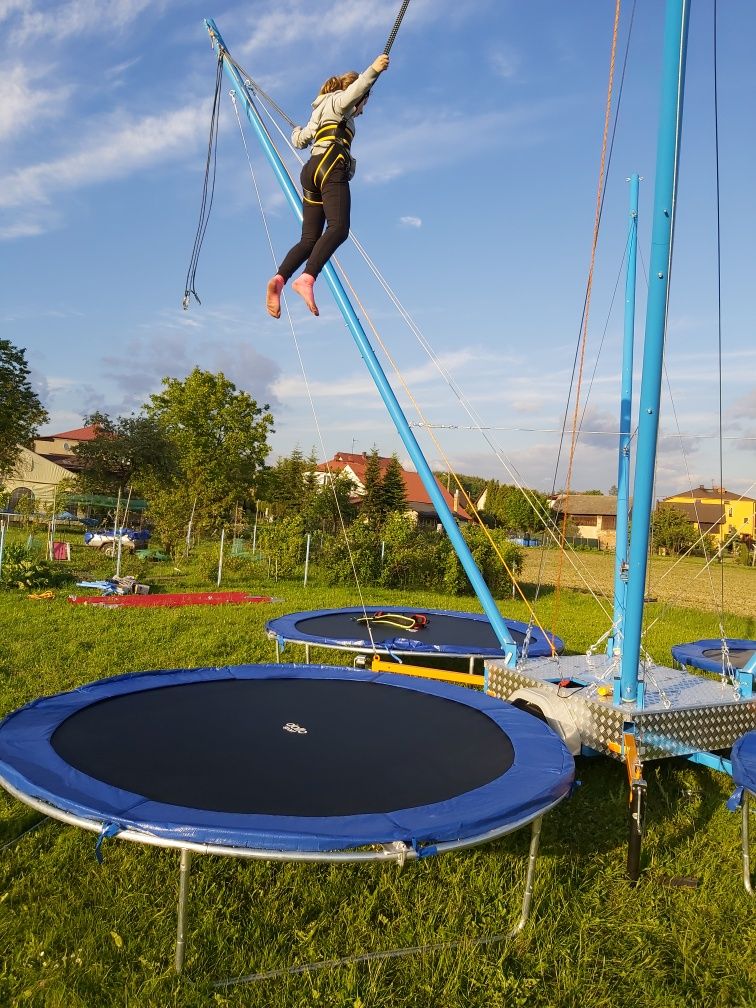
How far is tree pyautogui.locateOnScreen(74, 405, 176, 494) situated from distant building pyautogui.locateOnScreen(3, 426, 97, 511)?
45cm

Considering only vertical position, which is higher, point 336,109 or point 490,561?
point 336,109

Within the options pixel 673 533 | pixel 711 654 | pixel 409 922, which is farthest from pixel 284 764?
pixel 673 533

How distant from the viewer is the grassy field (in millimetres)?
1704

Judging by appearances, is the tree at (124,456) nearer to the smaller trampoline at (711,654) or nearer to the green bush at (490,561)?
the green bush at (490,561)

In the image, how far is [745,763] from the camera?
87.1 inches

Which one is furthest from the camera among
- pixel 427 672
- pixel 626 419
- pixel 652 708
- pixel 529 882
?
pixel 427 672

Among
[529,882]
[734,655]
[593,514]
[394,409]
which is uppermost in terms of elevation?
[593,514]

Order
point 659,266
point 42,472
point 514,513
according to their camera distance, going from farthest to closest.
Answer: point 514,513 → point 42,472 → point 659,266

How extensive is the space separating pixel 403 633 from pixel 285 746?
2551 millimetres

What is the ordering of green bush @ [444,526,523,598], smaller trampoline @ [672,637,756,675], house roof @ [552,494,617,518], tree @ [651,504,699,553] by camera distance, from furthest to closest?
1. house roof @ [552,494,617,518]
2. tree @ [651,504,699,553]
3. green bush @ [444,526,523,598]
4. smaller trampoline @ [672,637,756,675]

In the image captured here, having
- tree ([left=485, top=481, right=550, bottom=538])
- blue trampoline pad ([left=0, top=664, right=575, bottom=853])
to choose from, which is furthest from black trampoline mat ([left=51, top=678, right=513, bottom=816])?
tree ([left=485, top=481, right=550, bottom=538])

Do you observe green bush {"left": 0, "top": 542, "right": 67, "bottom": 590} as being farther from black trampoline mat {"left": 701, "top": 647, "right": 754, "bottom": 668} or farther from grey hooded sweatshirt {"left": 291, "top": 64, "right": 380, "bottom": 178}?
black trampoline mat {"left": 701, "top": 647, "right": 754, "bottom": 668}

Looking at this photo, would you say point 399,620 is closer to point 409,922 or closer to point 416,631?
point 416,631

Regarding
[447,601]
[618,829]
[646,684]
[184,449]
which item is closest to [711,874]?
[618,829]
